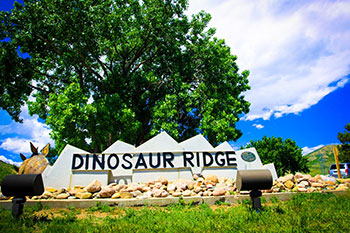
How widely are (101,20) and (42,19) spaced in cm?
371

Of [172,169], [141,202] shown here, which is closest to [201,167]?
[172,169]

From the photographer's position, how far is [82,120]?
13.4 meters

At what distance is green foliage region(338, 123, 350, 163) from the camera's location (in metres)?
27.0

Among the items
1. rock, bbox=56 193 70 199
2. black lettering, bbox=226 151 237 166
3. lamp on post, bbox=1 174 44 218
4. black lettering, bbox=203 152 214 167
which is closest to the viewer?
lamp on post, bbox=1 174 44 218

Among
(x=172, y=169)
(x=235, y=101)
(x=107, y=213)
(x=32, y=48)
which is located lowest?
(x=107, y=213)

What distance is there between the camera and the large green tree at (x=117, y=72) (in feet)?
45.8

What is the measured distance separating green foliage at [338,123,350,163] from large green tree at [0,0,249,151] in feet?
58.6

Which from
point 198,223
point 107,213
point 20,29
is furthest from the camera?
point 20,29

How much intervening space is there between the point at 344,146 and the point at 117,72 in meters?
28.7

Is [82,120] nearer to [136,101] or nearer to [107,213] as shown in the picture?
[136,101]

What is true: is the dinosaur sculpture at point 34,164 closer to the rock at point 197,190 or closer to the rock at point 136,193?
the rock at point 136,193

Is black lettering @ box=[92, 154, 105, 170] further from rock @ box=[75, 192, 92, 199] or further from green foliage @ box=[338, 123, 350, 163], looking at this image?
green foliage @ box=[338, 123, 350, 163]

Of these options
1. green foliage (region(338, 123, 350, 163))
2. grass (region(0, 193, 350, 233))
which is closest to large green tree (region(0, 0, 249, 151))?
grass (region(0, 193, 350, 233))

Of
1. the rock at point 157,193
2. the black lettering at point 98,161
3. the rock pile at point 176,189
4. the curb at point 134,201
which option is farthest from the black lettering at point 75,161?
the rock at point 157,193
